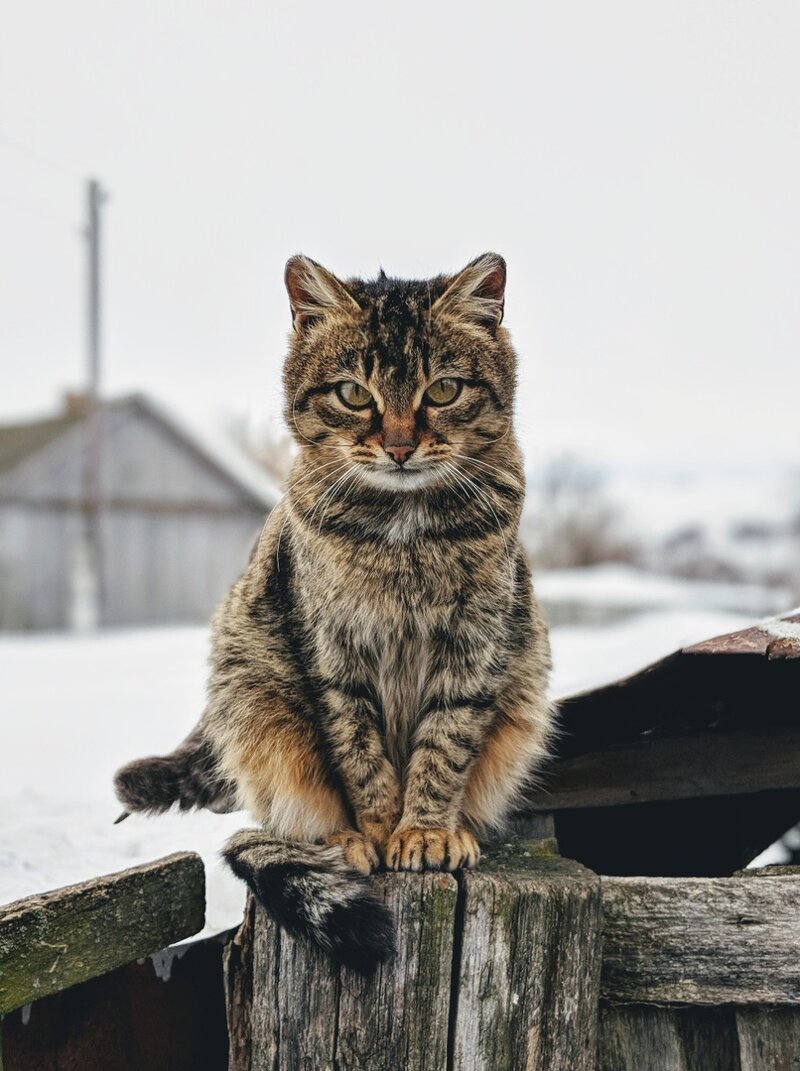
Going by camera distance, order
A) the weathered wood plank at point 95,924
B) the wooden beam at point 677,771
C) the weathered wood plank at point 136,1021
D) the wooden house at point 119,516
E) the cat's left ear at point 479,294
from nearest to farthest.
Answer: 1. the weathered wood plank at point 95,924
2. the weathered wood plank at point 136,1021
3. the cat's left ear at point 479,294
4. the wooden beam at point 677,771
5. the wooden house at point 119,516

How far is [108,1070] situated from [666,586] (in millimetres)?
11121

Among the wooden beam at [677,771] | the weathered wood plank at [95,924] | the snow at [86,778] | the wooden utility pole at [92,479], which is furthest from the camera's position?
the wooden utility pole at [92,479]

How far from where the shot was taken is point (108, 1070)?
173cm

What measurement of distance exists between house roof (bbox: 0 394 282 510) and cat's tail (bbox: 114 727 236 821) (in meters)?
7.51

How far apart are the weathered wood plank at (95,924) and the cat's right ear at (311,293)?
1.10m

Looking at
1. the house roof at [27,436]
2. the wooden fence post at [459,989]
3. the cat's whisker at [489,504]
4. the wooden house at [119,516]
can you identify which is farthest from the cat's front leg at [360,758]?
the house roof at [27,436]

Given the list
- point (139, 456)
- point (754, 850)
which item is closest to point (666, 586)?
point (139, 456)

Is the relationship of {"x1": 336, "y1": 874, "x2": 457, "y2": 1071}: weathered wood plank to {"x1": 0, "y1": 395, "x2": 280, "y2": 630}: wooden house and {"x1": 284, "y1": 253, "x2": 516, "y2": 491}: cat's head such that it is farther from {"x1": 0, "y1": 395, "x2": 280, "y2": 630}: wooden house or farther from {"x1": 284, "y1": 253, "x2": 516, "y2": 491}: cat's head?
{"x1": 0, "y1": 395, "x2": 280, "y2": 630}: wooden house

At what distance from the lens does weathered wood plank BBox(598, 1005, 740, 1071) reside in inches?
69.5

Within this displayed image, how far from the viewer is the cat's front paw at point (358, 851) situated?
173cm

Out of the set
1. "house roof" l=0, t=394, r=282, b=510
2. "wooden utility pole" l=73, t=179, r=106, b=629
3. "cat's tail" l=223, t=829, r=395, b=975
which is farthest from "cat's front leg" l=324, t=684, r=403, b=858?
"house roof" l=0, t=394, r=282, b=510

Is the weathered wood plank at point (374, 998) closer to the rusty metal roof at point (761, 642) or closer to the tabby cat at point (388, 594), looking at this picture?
the tabby cat at point (388, 594)

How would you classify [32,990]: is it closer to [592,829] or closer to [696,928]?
[696,928]

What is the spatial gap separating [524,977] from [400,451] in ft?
3.05
